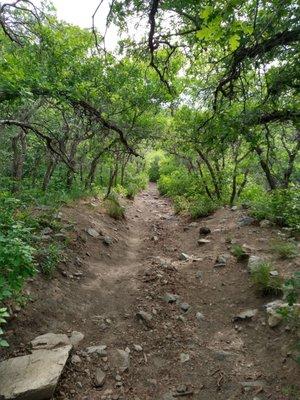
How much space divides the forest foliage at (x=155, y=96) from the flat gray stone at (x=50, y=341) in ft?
2.79

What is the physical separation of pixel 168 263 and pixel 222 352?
142 inches

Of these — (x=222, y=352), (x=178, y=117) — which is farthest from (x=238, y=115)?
(x=178, y=117)

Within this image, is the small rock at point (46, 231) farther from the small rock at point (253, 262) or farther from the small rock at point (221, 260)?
the small rock at point (253, 262)

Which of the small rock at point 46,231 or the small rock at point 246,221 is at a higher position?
the small rock at point 46,231

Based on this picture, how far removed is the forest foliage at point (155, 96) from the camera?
4055 mm

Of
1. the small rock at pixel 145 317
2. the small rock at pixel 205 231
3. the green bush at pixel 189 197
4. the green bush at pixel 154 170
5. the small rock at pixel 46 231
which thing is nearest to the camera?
the small rock at pixel 145 317

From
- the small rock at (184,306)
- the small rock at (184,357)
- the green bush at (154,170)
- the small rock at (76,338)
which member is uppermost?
the green bush at (154,170)

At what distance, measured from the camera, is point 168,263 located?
27.4 feet

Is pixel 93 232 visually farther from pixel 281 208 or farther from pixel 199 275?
pixel 281 208

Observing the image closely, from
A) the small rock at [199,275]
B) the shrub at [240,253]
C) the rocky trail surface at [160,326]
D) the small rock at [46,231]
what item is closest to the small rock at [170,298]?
the rocky trail surface at [160,326]

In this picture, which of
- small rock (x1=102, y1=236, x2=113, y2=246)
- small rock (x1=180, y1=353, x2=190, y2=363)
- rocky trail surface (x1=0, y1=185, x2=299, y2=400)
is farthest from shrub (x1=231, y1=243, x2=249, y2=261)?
small rock (x1=102, y1=236, x2=113, y2=246)

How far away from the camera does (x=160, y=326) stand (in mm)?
5602

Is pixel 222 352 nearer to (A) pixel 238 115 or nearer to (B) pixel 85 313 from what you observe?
(B) pixel 85 313

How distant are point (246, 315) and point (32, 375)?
3444 mm
